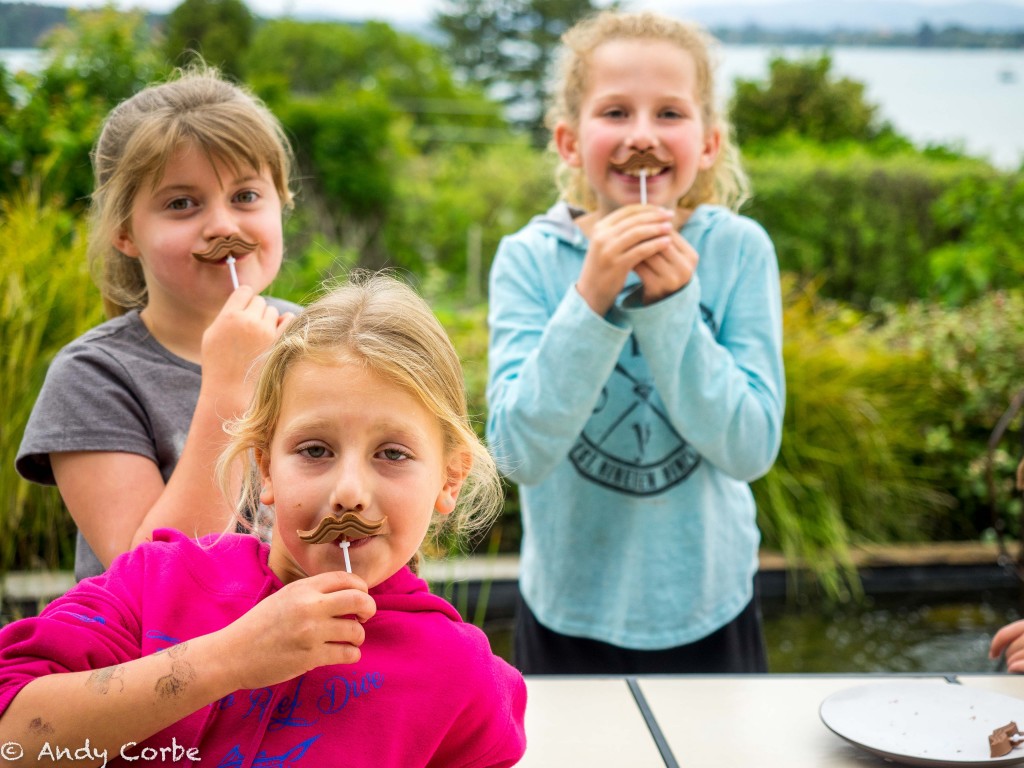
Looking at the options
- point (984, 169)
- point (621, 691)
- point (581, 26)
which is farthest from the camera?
point (984, 169)

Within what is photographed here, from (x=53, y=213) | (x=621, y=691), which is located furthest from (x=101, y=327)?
(x=53, y=213)

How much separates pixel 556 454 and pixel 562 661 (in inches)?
18.4

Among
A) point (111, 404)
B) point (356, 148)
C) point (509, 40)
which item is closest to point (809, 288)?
point (111, 404)

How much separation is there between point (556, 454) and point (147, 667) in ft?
3.11

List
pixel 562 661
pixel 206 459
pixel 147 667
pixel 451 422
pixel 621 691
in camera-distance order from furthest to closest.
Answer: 1. pixel 562 661
2. pixel 621 691
3. pixel 206 459
4. pixel 451 422
5. pixel 147 667

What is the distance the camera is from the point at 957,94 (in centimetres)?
950

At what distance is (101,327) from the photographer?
62.7 inches

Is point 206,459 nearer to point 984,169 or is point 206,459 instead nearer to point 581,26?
point 581,26

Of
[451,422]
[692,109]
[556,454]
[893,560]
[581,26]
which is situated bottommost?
[893,560]

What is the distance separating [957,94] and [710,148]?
8.56m

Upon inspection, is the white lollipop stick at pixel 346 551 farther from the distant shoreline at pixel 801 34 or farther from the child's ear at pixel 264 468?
the distant shoreline at pixel 801 34

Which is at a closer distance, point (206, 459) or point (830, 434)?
point (206, 459)

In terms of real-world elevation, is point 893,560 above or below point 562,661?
below

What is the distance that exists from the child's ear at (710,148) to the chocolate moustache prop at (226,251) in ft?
3.13
